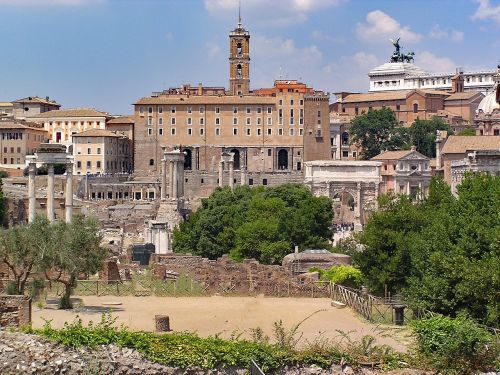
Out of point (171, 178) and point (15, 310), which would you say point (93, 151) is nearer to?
point (171, 178)

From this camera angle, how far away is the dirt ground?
74.9 ft

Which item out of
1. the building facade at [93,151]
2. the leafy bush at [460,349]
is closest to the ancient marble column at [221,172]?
the building facade at [93,151]

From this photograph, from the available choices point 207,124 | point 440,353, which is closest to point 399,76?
point 207,124

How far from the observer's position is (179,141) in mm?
98875

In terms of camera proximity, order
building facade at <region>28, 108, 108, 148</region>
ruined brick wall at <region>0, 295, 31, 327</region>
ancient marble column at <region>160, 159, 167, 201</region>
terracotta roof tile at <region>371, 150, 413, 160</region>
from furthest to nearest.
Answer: building facade at <region>28, 108, 108, 148</region> → terracotta roof tile at <region>371, 150, 413, 160</region> → ancient marble column at <region>160, 159, 167, 201</region> → ruined brick wall at <region>0, 295, 31, 327</region>

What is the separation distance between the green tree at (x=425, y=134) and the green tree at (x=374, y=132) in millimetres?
1856

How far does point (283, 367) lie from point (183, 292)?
12863 mm

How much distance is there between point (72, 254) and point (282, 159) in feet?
235

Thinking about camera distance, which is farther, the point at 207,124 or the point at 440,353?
the point at 207,124

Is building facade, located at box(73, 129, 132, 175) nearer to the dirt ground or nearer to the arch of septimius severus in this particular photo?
the arch of septimius severus

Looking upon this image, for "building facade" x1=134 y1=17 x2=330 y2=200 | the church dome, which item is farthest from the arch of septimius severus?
the church dome

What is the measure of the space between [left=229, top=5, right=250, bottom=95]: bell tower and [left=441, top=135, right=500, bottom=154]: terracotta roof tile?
111 ft

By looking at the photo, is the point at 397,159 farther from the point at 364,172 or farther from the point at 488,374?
the point at 488,374

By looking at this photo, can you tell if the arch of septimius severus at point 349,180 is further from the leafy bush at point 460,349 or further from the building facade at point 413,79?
the leafy bush at point 460,349
